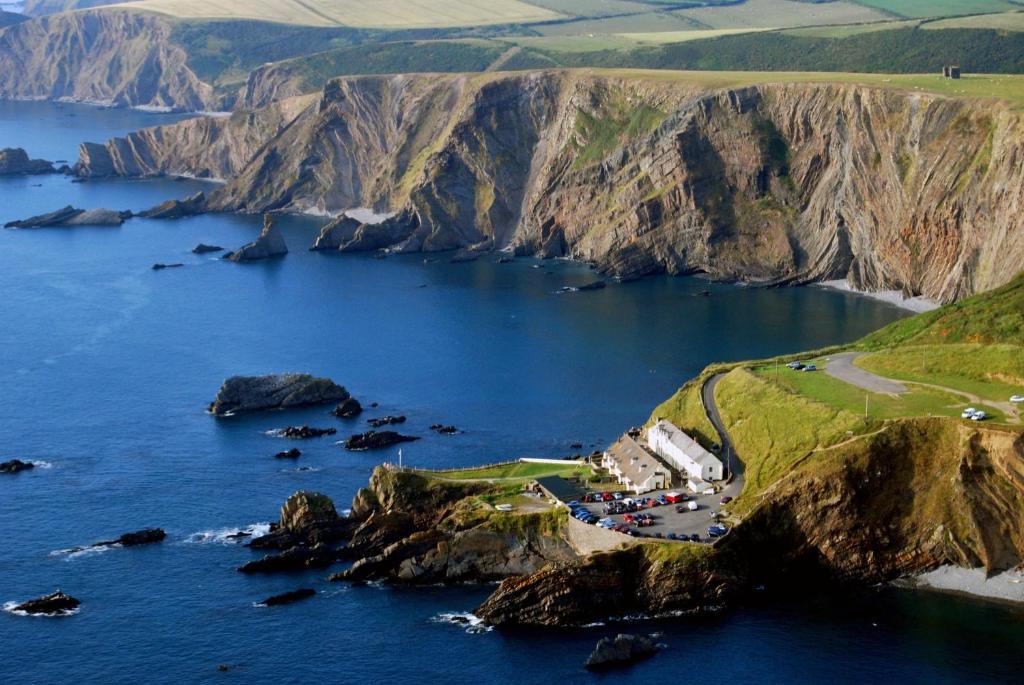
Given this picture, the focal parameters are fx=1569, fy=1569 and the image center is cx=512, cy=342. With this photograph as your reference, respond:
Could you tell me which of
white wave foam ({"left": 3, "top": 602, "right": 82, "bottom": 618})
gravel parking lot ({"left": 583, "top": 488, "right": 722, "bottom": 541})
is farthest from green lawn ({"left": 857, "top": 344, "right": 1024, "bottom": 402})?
white wave foam ({"left": 3, "top": 602, "right": 82, "bottom": 618})

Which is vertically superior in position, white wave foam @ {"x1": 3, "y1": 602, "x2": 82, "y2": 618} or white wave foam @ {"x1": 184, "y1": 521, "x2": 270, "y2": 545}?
white wave foam @ {"x1": 184, "y1": 521, "x2": 270, "y2": 545}

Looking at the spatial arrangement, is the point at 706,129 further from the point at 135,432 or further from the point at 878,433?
the point at 878,433

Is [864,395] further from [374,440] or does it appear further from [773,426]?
[374,440]

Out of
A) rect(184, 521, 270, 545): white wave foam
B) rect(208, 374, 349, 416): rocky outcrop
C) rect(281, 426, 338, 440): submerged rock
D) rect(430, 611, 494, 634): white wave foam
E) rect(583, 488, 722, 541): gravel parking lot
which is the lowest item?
rect(430, 611, 494, 634): white wave foam

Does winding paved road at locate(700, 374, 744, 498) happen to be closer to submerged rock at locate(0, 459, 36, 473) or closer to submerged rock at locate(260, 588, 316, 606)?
submerged rock at locate(260, 588, 316, 606)

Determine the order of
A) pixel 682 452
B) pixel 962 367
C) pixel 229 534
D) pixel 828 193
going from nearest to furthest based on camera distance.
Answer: pixel 682 452 < pixel 962 367 < pixel 229 534 < pixel 828 193

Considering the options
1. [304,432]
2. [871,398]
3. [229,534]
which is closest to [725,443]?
[871,398]

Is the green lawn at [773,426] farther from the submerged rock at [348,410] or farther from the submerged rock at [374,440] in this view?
the submerged rock at [348,410]
